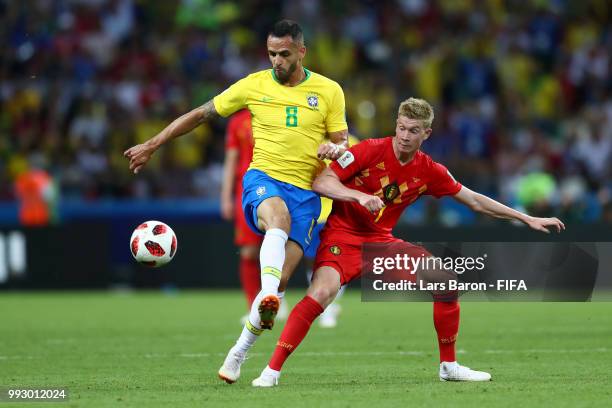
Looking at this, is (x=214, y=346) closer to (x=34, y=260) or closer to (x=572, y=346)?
(x=572, y=346)

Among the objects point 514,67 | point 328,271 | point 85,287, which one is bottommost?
point 85,287

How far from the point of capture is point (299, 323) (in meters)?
7.33

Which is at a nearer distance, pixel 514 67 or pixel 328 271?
pixel 328 271

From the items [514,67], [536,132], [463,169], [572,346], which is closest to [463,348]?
[572,346]

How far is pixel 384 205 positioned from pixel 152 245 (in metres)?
1.65

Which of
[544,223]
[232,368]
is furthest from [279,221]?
[544,223]

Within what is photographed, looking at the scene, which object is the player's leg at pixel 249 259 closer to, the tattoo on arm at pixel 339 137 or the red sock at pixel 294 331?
the tattoo on arm at pixel 339 137

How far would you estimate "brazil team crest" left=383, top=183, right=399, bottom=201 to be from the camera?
7722mm

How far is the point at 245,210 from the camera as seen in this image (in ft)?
25.9

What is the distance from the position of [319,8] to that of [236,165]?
11.2 m

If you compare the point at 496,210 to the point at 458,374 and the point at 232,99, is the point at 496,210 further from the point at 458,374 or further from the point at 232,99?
the point at 232,99

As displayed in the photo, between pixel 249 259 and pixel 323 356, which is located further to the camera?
pixel 249 259

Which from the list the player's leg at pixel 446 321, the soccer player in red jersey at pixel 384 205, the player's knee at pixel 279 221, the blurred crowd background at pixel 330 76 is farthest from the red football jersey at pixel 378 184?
the blurred crowd background at pixel 330 76

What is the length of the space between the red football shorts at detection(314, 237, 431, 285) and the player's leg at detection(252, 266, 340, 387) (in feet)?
0.34
